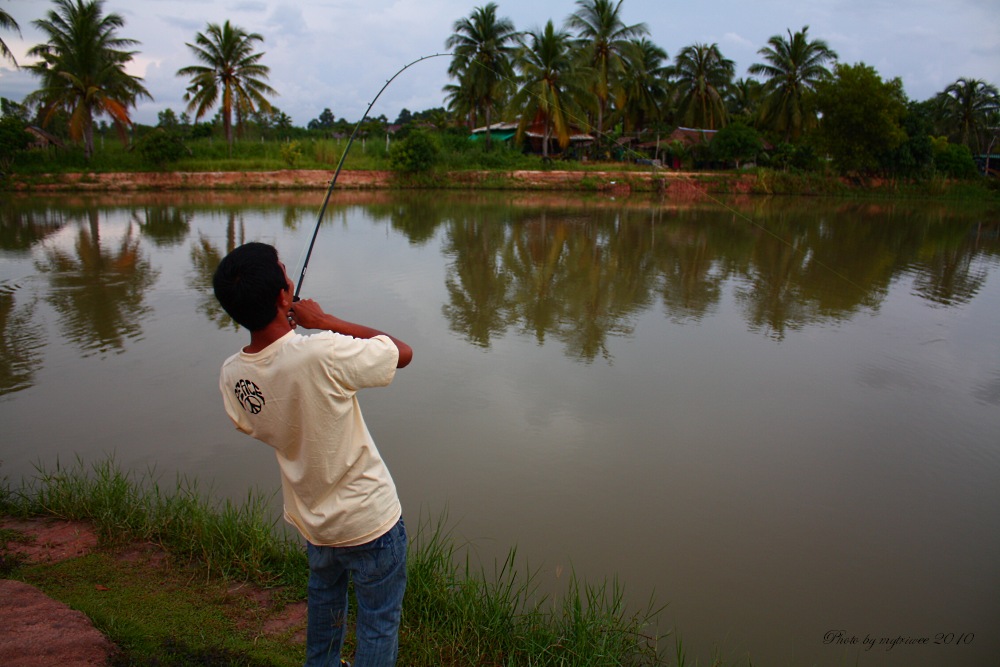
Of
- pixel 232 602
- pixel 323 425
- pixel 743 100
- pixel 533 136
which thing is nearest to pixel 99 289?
pixel 232 602

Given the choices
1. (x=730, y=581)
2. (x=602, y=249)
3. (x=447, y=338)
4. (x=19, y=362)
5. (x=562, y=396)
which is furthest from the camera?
(x=602, y=249)

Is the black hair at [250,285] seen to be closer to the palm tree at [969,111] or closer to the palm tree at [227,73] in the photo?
the palm tree at [227,73]

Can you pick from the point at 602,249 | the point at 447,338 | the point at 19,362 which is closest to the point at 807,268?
the point at 602,249

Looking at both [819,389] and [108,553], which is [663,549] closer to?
[108,553]

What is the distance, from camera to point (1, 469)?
3311 millimetres

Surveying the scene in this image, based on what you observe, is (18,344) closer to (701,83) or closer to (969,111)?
(701,83)


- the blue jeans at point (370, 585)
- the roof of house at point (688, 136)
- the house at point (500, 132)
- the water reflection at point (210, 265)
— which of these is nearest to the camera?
the blue jeans at point (370, 585)

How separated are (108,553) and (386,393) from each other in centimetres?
220

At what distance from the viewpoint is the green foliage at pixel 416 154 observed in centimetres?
2489

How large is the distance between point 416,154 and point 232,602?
24.0m

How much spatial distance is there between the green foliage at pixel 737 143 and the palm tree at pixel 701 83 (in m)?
5.54

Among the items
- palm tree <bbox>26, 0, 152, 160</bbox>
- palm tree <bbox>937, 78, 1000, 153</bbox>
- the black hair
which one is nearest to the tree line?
palm tree <bbox>26, 0, 152, 160</bbox>

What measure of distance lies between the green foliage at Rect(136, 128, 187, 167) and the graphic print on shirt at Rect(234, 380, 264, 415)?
83.1 feet

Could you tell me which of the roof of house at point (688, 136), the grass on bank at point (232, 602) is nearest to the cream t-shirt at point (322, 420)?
the grass on bank at point (232, 602)
